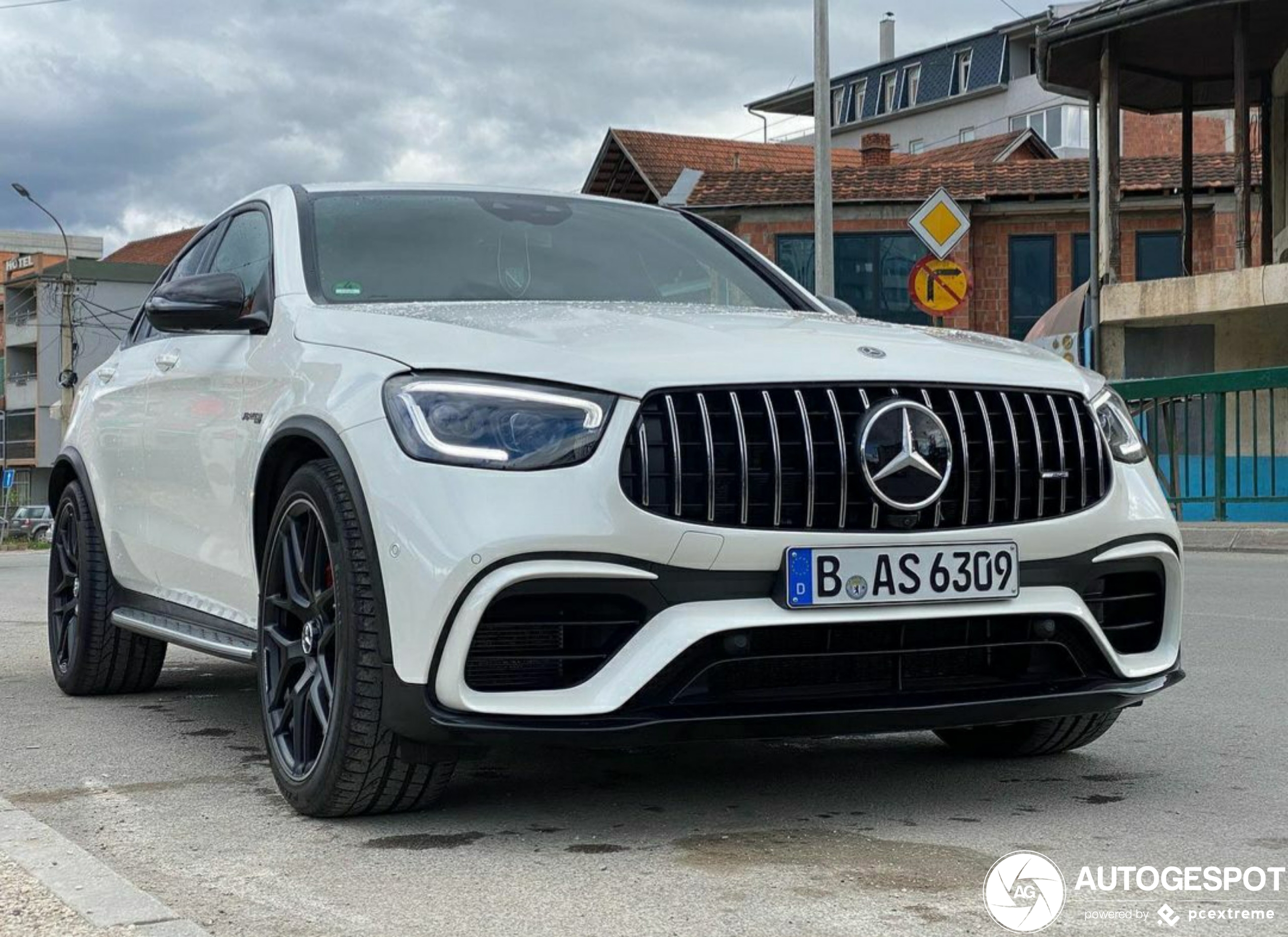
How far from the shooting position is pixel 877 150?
154 ft

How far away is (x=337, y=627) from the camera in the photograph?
13.3ft

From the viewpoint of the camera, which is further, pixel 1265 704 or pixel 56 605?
pixel 56 605

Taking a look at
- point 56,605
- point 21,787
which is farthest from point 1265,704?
point 56,605

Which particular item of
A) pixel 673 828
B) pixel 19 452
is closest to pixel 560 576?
pixel 673 828

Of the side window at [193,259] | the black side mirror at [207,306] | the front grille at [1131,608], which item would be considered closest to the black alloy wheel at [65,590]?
the side window at [193,259]

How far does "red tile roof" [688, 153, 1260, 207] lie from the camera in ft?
119

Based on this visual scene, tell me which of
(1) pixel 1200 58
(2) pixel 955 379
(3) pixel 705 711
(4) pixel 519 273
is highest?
(1) pixel 1200 58

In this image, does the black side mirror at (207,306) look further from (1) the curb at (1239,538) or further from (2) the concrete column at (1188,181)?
(2) the concrete column at (1188,181)

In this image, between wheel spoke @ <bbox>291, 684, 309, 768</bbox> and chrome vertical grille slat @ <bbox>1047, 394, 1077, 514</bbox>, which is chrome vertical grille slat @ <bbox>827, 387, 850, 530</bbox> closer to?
chrome vertical grille slat @ <bbox>1047, 394, 1077, 514</bbox>

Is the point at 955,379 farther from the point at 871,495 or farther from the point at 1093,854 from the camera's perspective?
the point at 1093,854

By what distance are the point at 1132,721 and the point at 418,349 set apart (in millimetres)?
2787

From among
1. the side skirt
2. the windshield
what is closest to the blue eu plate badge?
the windshield

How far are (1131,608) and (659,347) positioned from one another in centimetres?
134

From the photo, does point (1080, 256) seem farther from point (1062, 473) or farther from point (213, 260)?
point (1062, 473)
